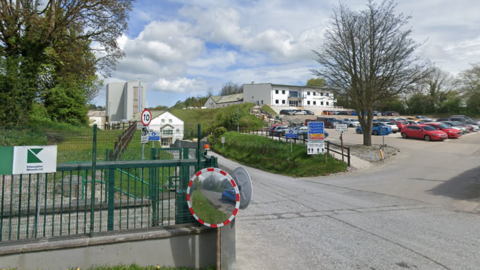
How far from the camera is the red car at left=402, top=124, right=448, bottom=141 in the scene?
31812mm

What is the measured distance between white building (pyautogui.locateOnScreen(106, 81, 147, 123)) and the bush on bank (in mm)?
44284

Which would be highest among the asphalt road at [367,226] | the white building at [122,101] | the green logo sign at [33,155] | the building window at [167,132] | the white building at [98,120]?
the white building at [122,101]

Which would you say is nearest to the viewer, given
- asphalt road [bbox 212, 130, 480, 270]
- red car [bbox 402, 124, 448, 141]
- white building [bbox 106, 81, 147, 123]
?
asphalt road [bbox 212, 130, 480, 270]

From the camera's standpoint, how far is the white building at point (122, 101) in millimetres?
78250

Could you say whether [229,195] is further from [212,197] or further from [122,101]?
[122,101]

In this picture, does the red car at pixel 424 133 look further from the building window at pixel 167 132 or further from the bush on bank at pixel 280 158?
the building window at pixel 167 132

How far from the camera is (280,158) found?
2753 cm

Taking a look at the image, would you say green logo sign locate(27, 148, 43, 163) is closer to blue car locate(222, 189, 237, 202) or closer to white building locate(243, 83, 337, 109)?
blue car locate(222, 189, 237, 202)

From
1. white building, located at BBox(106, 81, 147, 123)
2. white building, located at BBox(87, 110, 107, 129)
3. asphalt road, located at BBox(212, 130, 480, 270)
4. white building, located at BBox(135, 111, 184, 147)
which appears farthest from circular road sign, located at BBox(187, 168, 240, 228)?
white building, located at BBox(106, 81, 147, 123)

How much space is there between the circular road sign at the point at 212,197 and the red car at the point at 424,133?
33.4m

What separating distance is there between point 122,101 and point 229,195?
8426 cm

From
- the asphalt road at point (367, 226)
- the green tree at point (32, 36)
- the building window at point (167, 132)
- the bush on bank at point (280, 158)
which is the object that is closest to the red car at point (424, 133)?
the bush on bank at point (280, 158)

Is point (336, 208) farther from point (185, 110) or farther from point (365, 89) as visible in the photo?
point (185, 110)

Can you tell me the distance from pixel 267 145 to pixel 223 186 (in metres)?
26.7
